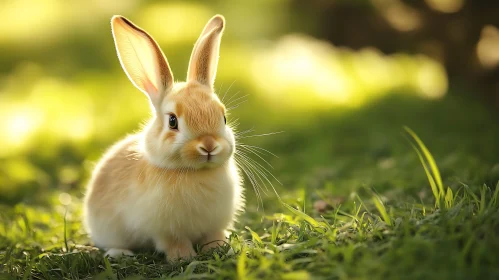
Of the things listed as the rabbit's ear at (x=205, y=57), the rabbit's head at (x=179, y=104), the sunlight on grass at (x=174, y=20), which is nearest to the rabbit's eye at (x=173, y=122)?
the rabbit's head at (x=179, y=104)

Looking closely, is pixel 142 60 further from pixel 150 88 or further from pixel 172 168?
pixel 172 168

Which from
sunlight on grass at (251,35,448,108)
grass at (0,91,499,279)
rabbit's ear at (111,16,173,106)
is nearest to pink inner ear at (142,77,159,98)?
rabbit's ear at (111,16,173,106)

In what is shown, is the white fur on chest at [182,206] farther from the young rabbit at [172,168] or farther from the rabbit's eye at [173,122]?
the rabbit's eye at [173,122]

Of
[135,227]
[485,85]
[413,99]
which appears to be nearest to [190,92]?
[135,227]

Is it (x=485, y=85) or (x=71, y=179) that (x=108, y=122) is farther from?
(x=485, y=85)

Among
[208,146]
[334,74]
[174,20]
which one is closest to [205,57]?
[208,146]

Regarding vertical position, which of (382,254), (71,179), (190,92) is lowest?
(71,179)

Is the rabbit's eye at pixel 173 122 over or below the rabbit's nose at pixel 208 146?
over

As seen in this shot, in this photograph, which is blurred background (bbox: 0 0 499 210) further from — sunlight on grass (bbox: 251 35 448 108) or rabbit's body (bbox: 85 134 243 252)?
rabbit's body (bbox: 85 134 243 252)
